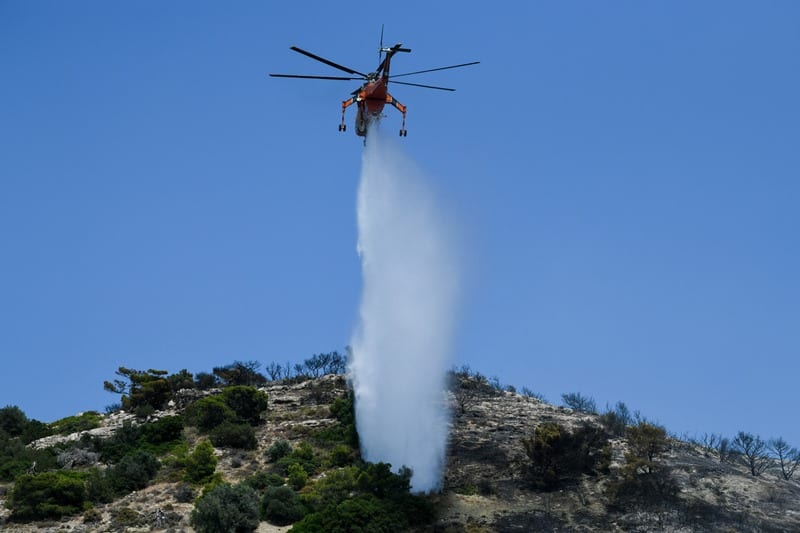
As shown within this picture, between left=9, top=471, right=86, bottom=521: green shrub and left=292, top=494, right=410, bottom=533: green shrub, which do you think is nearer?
left=292, top=494, right=410, bottom=533: green shrub

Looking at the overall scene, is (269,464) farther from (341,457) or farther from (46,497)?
(46,497)

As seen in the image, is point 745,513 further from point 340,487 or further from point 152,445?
point 152,445

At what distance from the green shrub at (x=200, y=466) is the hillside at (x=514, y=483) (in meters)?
0.61

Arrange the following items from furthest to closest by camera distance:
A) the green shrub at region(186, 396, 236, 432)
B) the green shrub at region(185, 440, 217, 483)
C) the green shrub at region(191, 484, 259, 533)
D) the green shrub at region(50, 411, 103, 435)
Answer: the green shrub at region(50, 411, 103, 435), the green shrub at region(186, 396, 236, 432), the green shrub at region(185, 440, 217, 483), the green shrub at region(191, 484, 259, 533)

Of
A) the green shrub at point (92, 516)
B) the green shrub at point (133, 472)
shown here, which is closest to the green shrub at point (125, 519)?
the green shrub at point (92, 516)

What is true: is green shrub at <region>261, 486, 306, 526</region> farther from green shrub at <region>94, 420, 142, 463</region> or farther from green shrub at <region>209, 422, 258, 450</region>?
green shrub at <region>94, 420, 142, 463</region>

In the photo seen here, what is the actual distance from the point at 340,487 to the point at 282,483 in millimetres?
4470

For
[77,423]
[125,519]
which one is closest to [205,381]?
[77,423]

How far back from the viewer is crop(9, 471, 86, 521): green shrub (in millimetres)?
45750

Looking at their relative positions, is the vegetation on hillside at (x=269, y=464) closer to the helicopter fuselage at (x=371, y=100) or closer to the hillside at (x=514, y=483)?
the hillside at (x=514, y=483)

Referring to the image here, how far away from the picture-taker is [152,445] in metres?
57.0

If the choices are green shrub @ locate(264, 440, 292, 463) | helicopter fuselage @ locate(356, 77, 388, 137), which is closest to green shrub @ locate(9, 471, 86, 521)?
green shrub @ locate(264, 440, 292, 463)

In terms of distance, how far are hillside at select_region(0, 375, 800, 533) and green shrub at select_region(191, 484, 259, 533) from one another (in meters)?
1.03

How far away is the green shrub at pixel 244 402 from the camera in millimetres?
62156
